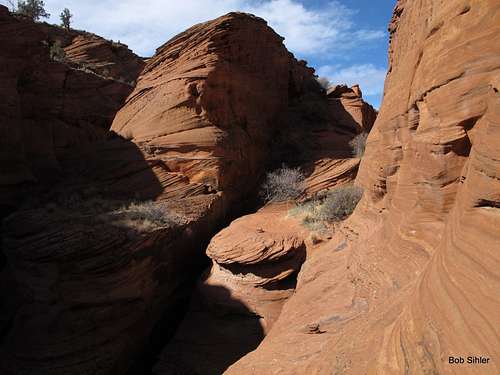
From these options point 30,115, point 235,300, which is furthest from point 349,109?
point 30,115

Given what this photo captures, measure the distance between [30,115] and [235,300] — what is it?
360 inches

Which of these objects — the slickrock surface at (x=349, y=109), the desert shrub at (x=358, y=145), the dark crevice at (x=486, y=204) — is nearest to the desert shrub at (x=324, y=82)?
the slickrock surface at (x=349, y=109)

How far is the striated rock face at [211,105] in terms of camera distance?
35.0 feet

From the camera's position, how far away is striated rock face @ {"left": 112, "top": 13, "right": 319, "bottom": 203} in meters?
10.7

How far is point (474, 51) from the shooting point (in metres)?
3.29

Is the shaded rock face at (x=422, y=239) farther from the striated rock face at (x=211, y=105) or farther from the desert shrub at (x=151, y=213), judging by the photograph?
the striated rock face at (x=211, y=105)

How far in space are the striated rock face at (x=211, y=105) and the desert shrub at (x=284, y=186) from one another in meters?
0.86

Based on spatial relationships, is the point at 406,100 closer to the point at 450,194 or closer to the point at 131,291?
the point at 450,194

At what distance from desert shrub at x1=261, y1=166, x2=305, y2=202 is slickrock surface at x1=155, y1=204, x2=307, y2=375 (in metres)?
3.20

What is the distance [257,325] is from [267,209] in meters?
4.54

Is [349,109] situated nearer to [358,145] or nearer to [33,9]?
[358,145]

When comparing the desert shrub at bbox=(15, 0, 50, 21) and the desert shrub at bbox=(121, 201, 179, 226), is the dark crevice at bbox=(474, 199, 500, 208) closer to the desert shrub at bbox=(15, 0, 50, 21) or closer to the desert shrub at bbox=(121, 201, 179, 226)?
the desert shrub at bbox=(121, 201, 179, 226)

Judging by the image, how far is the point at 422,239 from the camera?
13.2 feet

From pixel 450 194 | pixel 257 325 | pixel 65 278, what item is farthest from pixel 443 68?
pixel 65 278
